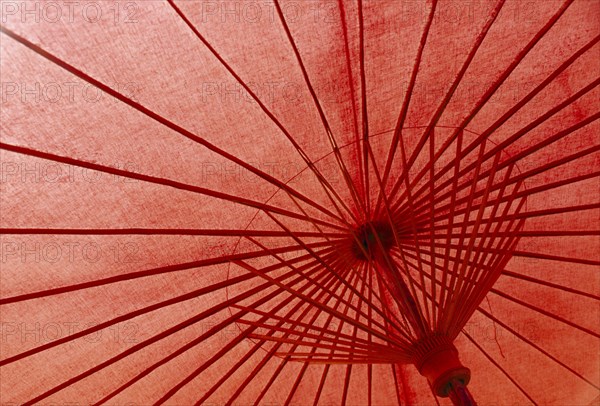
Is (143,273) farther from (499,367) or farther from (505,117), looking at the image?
(499,367)

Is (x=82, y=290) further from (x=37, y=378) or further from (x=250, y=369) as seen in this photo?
(x=250, y=369)

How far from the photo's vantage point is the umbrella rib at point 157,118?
2.70m

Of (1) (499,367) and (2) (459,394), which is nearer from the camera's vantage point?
(2) (459,394)

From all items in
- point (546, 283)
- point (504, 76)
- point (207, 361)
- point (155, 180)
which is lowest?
point (546, 283)

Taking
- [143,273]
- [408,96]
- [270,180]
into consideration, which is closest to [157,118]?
[270,180]

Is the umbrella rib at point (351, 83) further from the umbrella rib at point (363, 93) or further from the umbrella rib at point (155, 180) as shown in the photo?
the umbrella rib at point (155, 180)

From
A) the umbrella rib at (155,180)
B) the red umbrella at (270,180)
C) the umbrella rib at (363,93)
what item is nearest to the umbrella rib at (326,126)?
the red umbrella at (270,180)

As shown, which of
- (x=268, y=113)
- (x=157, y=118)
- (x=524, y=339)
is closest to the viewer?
(x=157, y=118)

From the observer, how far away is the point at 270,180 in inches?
141

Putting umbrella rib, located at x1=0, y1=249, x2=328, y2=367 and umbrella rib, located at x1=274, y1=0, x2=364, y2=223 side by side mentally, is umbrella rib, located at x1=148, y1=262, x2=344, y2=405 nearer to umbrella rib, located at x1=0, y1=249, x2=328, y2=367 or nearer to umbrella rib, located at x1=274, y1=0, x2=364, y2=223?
umbrella rib, located at x1=0, y1=249, x2=328, y2=367

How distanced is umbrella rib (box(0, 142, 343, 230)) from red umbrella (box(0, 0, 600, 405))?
2 cm

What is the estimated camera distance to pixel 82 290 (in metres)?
3.65

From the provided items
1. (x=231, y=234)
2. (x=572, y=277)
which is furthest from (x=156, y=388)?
(x=572, y=277)

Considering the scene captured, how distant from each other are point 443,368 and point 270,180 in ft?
4.43
